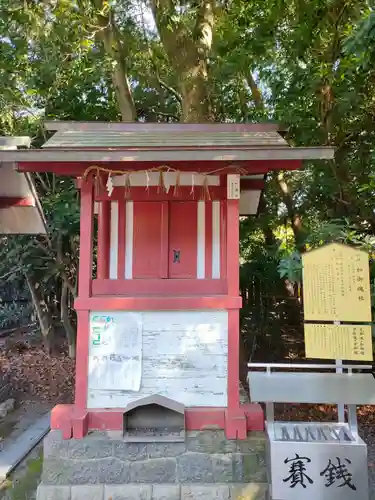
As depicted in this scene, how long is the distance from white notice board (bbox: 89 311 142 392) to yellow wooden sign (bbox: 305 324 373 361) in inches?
68.6

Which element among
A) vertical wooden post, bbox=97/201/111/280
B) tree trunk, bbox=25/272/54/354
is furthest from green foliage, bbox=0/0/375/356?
vertical wooden post, bbox=97/201/111/280

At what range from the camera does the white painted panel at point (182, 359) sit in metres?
4.29

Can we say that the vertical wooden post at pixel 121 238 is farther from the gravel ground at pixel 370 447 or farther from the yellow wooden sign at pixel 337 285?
the gravel ground at pixel 370 447

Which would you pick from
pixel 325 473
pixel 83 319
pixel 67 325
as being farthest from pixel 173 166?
pixel 67 325

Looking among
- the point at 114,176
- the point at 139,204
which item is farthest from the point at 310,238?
the point at 114,176

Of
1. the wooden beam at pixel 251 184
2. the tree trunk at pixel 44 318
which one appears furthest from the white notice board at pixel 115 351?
the tree trunk at pixel 44 318

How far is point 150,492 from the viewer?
4004 millimetres

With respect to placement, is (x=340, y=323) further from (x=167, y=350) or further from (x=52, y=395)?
(x=52, y=395)

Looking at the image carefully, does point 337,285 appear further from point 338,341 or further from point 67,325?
point 67,325

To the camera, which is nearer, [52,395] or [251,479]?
[251,479]

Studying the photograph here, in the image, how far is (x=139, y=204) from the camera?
15.9 ft

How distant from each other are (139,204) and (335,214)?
173 inches

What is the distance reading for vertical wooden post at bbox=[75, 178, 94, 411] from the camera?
4254mm

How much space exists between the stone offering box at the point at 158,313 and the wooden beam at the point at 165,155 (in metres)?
0.01
